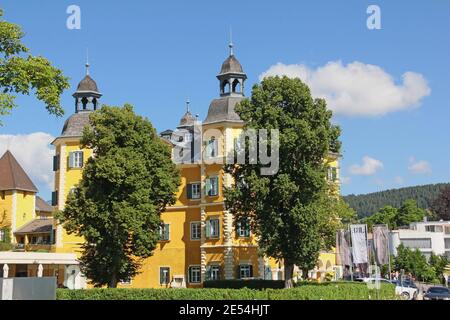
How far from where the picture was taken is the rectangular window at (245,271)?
4509cm

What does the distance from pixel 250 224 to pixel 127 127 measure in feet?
32.7

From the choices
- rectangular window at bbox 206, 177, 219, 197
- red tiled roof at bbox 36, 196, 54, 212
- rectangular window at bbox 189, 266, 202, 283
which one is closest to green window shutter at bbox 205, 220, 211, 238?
rectangular window at bbox 206, 177, 219, 197

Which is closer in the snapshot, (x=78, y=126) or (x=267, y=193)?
(x=267, y=193)

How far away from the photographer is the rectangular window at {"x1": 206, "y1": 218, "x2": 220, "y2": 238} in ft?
154

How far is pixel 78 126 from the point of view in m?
52.8

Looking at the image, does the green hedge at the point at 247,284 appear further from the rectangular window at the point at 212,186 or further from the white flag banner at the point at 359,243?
the rectangular window at the point at 212,186

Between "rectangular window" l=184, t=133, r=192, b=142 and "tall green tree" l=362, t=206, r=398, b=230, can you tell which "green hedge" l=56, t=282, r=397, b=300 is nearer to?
"rectangular window" l=184, t=133, r=192, b=142

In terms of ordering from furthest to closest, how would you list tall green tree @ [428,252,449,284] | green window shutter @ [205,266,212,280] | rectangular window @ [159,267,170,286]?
tall green tree @ [428,252,449,284], rectangular window @ [159,267,170,286], green window shutter @ [205,266,212,280]

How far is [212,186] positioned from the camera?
47.8m

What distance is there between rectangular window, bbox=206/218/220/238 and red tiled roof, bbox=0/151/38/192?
83.6ft

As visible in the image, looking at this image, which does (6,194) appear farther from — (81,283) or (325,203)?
(325,203)

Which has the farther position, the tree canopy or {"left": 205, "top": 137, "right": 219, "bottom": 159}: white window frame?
the tree canopy

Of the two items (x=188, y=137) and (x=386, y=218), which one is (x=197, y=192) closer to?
(x=188, y=137)
